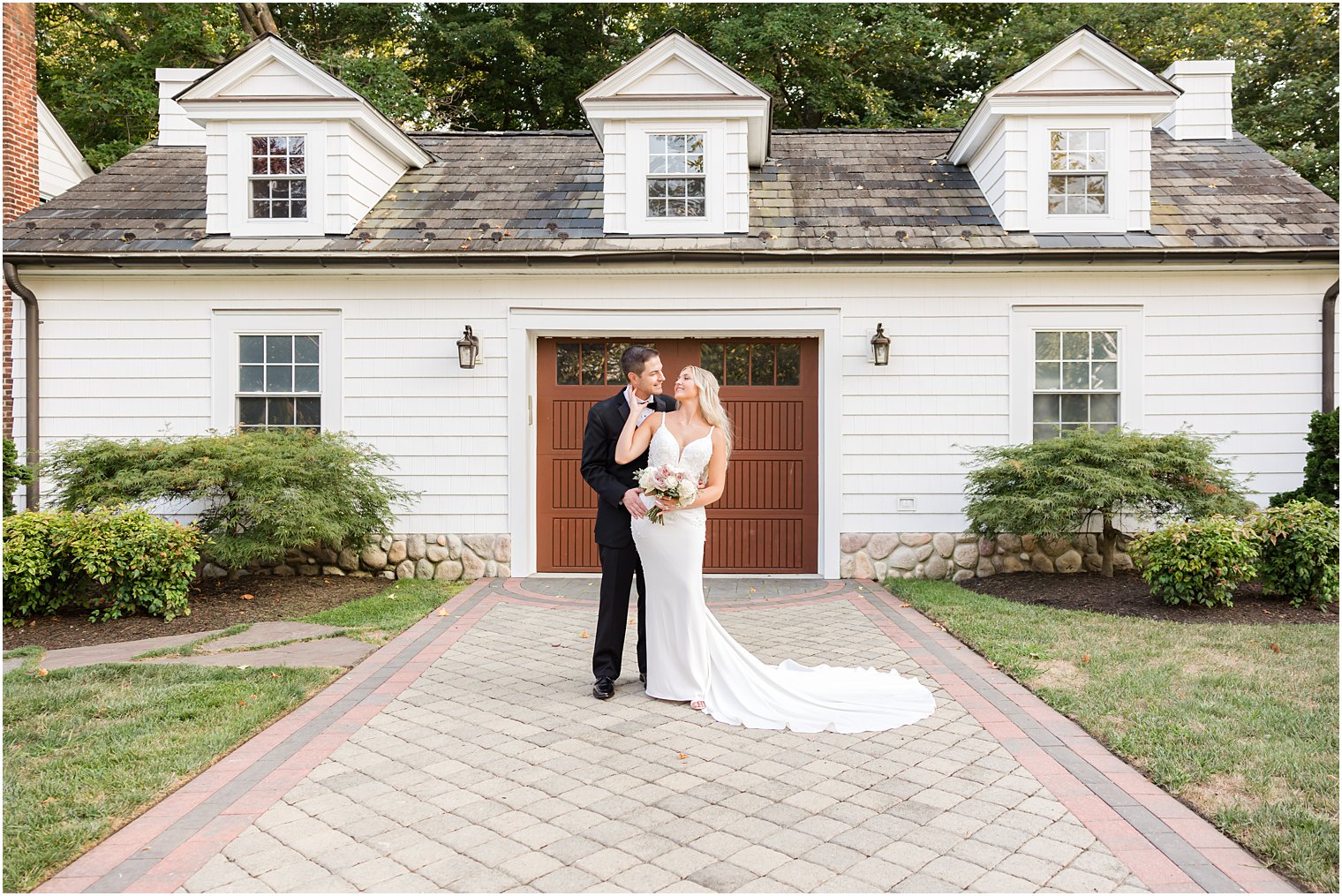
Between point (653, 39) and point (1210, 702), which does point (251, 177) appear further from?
point (653, 39)

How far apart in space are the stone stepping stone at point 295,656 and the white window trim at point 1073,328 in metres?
7.10

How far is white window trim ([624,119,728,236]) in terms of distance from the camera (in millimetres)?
9703

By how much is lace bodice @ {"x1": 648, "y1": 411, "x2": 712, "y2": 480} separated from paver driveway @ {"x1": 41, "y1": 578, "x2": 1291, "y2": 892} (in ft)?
4.77

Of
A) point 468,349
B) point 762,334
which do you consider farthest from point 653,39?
point 468,349

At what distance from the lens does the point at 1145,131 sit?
9625 mm

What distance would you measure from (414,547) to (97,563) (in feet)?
10.4

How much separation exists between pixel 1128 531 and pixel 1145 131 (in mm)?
4508

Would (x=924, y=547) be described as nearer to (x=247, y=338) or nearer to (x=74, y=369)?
(x=247, y=338)

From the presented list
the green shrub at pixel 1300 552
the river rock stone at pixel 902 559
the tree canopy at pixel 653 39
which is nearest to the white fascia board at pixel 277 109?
the tree canopy at pixel 653 39

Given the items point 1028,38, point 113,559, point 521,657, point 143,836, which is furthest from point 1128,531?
point 1028,38

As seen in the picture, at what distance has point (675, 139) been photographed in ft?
32.3

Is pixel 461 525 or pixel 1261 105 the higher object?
pixel 1261 105

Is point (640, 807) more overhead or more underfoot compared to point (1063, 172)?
more underfoot

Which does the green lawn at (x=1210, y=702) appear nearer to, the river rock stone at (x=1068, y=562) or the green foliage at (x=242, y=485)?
the river rock stone at (x=1068, y=562)
